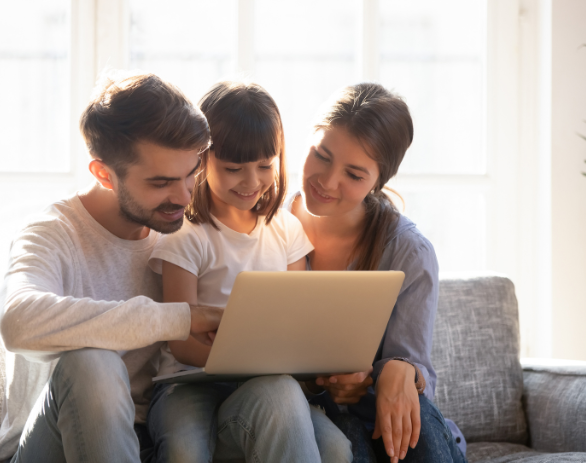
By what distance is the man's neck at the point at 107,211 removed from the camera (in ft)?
4.36

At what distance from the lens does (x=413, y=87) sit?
2580 mm

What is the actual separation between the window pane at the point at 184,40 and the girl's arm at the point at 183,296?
1320 mm

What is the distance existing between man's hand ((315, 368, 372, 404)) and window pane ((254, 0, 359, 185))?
1.37 meters

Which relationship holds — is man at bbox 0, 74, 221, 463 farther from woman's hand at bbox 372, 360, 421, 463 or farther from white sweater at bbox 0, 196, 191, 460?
woman's hand at bbox 372, 360, 421, 463

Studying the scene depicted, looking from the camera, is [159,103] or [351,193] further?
[351,193]

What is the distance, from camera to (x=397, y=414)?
1.20 metres

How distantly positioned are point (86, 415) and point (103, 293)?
375 millimetres

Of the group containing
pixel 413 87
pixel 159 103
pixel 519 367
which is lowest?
pixel 519 367

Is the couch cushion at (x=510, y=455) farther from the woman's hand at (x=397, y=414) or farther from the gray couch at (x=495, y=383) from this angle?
the woman's hand at (x=397, y=414)

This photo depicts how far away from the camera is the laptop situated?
0.99 m

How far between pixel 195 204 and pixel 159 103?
0.27 meters

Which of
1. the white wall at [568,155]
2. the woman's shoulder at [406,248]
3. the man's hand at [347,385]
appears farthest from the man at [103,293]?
the white wall at [568,155]

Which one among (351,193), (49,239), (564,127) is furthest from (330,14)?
(49,239)

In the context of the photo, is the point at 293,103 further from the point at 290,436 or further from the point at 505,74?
the point at 290,436
